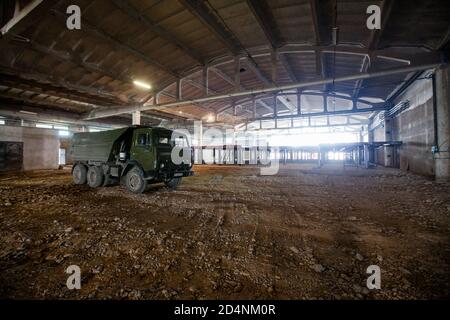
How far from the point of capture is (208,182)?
8.56 m

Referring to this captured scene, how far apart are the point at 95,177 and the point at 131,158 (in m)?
2.01

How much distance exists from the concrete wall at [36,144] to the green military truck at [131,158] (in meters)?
9.88

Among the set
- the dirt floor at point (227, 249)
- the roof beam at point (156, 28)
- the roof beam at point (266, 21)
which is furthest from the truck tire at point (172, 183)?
the roof beam at point (266, 21)

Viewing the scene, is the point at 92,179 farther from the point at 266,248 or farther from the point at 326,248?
the point at 326,248

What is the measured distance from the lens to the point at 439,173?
6.82 meters

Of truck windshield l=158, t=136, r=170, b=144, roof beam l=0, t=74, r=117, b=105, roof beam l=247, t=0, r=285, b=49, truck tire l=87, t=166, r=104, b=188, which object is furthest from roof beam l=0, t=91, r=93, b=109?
roof beam l=247, t=0, r=285, b=49

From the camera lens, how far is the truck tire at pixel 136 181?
623 cm

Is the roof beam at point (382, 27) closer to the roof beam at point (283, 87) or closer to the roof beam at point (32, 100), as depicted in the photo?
the roof beam at point (283, 87)

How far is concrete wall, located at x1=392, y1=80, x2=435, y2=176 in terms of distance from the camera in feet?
27.2

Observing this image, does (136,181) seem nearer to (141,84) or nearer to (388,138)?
(141,84)

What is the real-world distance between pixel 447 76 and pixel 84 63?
13.7m

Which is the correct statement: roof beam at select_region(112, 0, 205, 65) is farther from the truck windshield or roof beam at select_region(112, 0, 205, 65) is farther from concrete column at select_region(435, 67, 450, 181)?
concrete column at select_region(435, 67, 450, 181)

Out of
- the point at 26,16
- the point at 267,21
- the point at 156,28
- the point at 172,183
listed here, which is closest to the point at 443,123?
the point at 267,21

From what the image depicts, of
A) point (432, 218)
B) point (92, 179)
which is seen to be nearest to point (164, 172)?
point (92, 179)
